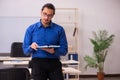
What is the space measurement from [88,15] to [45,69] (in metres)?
5.66

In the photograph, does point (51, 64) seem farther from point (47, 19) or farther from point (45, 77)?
point (47, 19)

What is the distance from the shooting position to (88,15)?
8.23 metres

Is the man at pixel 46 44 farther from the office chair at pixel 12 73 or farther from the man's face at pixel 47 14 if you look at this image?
the office chair at pixel 12 73

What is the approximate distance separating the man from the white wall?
16.4ft

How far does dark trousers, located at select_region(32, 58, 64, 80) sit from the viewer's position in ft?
9.07

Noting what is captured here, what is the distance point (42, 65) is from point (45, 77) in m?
0.14

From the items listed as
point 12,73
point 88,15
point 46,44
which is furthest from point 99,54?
point 12,73

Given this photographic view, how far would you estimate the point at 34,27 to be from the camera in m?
2.88

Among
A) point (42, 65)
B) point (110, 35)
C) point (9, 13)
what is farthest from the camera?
point (110, 35)

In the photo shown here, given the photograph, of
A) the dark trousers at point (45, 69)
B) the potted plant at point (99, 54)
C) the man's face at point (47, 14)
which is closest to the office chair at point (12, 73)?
the dark trousers at point (45, 69)

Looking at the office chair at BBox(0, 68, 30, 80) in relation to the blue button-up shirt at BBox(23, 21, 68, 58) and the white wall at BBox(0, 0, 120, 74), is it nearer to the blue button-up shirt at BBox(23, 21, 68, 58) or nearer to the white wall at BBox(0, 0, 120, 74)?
the blue button-up shirt at BBox(23, 21, 68, 58)

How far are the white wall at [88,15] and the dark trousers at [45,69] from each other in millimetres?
5093

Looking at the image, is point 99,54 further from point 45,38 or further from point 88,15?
point 45,38

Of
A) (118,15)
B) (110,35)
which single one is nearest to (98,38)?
(110,35)
